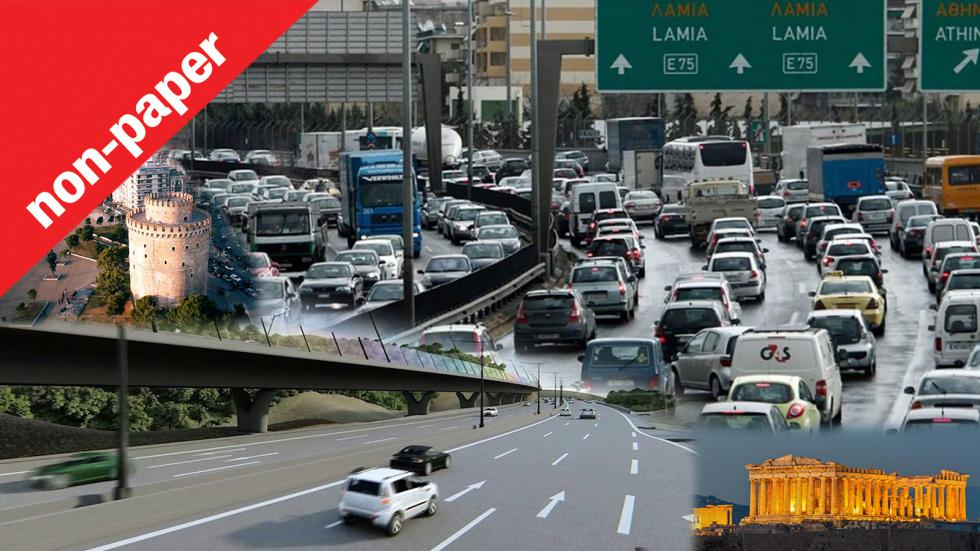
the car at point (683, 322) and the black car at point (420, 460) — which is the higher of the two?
the black car at point (420, 460)

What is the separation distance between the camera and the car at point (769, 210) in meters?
67.8

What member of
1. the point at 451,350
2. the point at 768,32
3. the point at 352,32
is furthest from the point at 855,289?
the point at 352,32

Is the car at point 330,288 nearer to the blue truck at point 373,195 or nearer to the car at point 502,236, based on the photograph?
the car at point 502,236

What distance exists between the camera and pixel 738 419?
1647 cm

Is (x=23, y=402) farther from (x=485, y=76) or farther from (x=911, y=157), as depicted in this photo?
(x=485, y=76)

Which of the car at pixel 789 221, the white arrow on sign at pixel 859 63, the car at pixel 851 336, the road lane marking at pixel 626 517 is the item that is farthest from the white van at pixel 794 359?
the car at pixel 789 221

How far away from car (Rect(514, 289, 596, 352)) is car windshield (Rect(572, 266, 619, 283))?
12.4 ft

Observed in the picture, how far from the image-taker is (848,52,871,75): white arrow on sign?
38594 millimetres

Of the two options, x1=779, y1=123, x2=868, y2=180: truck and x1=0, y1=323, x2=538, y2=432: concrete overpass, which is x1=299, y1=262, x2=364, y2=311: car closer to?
x1=0, y1=323, x2=538, y2=432: concrete overpass

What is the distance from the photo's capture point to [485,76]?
541 feet

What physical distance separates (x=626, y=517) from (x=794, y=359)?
569 cm

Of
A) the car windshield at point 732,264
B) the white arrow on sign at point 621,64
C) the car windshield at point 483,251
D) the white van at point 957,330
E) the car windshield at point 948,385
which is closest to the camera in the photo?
the car windshield at point 948,385

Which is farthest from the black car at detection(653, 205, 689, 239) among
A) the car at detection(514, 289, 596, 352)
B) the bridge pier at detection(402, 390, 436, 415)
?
the bridge pier at detection(402, 390, 436, 415)

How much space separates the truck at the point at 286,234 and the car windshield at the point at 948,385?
37880 mm
